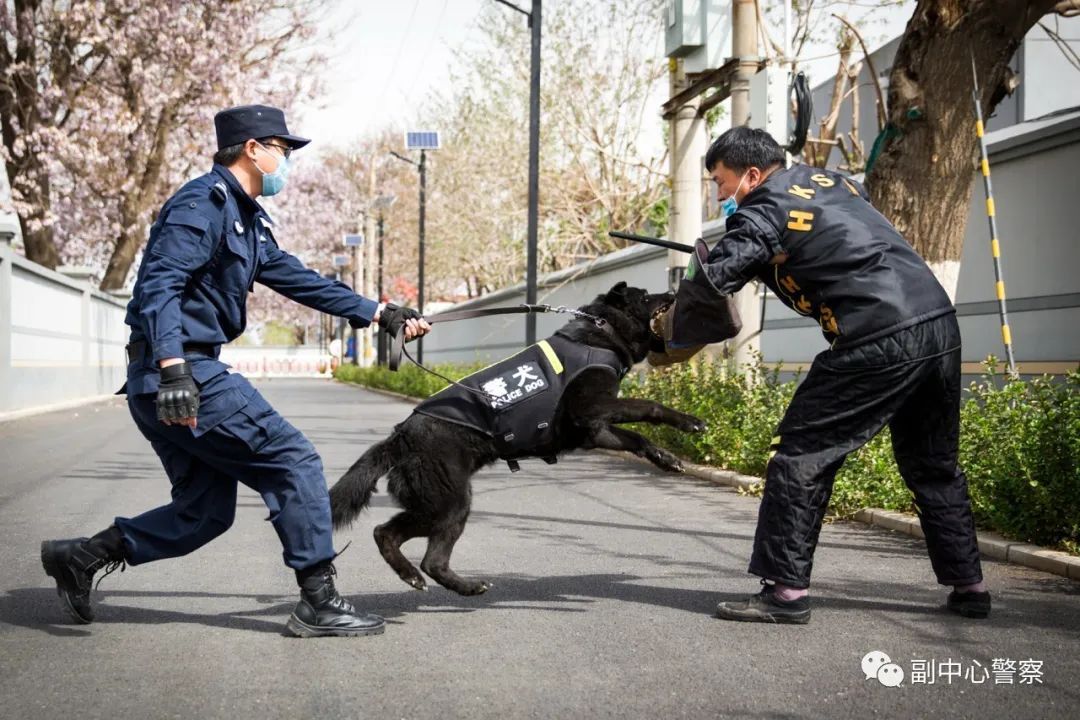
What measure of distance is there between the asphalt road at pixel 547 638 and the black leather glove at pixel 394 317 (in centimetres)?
120

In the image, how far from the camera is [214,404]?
14.2 feet

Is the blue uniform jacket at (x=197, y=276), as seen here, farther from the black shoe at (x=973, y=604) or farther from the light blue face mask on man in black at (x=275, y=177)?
the black shoe at (x=973, y=604)

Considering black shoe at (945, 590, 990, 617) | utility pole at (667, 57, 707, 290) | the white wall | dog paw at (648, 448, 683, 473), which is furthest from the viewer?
the white wall

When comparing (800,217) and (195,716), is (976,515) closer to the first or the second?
(800,217)

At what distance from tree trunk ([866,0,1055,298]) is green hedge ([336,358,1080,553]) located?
4.79 ft

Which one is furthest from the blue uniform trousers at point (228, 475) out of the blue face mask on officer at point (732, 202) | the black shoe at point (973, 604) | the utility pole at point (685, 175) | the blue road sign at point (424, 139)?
the blue road sign at point (424, 139)

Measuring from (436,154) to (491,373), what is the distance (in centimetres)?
3040

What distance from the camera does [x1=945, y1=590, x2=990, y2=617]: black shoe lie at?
4836mm

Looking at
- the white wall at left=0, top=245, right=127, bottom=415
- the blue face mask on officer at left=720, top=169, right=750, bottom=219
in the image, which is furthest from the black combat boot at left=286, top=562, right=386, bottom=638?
the white wall at left=0, top=245, right=127, bottom=415

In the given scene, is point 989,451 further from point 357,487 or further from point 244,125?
point 244,125

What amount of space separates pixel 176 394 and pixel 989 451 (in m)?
4.97

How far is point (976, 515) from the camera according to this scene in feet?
22.9

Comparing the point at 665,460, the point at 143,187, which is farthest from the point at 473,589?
the point at 143,187

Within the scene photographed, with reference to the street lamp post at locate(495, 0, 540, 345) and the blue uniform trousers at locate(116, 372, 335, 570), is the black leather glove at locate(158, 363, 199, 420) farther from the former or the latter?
the street lamp post at locate(495, 0, 540, 345)
